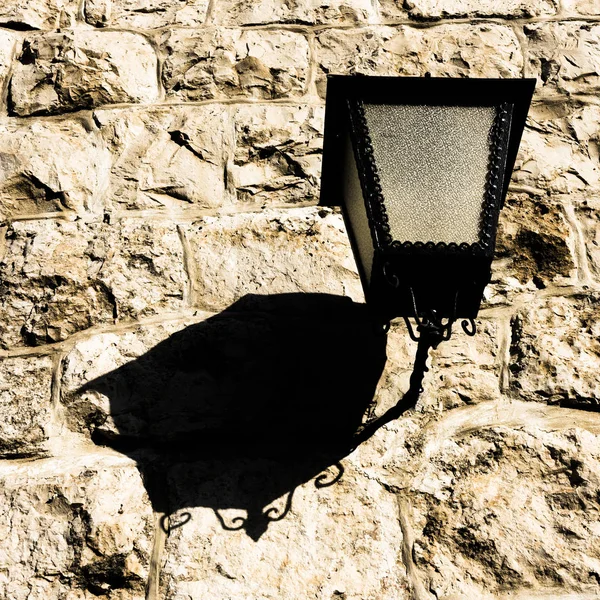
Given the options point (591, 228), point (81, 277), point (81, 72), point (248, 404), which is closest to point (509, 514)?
point (248, 404)

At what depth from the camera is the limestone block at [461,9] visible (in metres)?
2.65

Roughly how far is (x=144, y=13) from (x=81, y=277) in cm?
99

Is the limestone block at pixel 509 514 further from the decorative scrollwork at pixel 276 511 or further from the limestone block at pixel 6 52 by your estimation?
the limestone block at pixel 6 52

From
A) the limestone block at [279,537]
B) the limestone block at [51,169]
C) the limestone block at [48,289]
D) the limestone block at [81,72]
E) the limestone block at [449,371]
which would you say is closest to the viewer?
the limestone block at [279,537]

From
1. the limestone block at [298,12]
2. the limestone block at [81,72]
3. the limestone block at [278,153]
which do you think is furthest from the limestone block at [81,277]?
the limestone block at [298,12]

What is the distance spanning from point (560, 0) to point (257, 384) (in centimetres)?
163

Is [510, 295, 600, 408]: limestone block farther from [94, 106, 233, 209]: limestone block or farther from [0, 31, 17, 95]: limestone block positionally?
[0, 31, 17, 95]: limestone block

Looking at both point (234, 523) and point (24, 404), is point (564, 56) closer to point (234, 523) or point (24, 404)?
point (234, 523)

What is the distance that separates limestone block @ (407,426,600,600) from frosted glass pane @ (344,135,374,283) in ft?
1.63

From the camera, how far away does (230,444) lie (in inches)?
76.7

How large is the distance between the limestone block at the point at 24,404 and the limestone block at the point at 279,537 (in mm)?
344

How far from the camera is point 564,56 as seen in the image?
258 centimetres

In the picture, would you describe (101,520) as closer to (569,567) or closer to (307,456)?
(307,456)

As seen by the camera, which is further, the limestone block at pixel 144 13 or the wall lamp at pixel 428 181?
the limestone block at pixel 144 13
